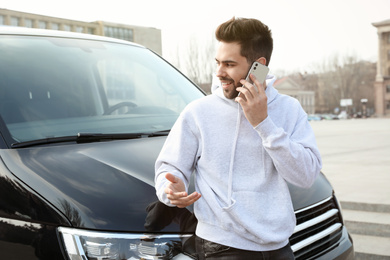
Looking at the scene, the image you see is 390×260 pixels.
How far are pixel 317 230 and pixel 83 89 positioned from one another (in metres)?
1.65

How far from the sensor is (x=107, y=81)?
3562mm

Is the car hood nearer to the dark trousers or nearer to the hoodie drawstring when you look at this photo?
the dark trousers

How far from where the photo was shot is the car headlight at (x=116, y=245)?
1830mm

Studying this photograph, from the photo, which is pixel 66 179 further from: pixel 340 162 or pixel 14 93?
pixel 340 162

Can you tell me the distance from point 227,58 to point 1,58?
5.24 feet

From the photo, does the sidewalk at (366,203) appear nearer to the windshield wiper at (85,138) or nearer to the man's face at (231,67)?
the windshield wiper at (85,138)

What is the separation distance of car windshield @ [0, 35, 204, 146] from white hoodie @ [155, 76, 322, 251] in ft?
2.91

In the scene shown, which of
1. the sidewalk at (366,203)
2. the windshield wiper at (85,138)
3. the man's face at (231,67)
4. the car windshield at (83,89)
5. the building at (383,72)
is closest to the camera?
the man's face at (231,67)

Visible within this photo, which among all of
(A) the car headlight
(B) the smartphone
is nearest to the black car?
(A) the car headlight

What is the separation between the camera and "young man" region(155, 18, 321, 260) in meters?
1.78

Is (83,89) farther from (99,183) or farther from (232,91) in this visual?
(232,91)

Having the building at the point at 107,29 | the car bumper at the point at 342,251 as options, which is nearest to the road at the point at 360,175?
the car bumper at the point at 342,251

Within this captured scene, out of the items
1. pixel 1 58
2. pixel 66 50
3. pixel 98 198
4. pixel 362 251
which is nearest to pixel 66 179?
pixel 98 198

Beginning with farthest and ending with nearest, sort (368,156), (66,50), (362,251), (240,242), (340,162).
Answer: (368,156), (340,162), (362,251), (66,50), (240,242)
